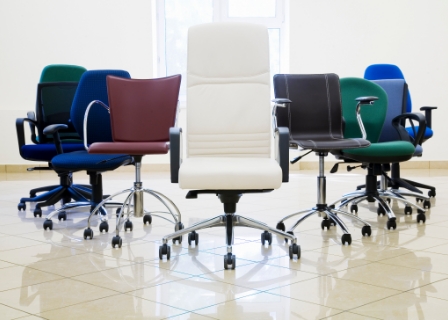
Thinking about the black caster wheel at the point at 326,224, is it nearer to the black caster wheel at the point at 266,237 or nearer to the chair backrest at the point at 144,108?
the black caster wheel at the point at 266,237

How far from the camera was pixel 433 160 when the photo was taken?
7832 millimetres

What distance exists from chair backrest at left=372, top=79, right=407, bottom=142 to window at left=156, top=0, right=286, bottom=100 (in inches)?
136

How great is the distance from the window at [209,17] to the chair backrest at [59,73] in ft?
8.76

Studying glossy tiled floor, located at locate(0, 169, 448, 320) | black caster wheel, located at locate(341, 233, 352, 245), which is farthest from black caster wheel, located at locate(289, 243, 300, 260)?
black caster wheel, located at locate(341, 233, 352, 245)

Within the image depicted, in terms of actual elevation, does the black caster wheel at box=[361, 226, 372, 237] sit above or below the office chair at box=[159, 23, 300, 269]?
below

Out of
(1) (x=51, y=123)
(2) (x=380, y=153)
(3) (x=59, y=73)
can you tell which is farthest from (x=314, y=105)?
(3) (x=59, y=73)

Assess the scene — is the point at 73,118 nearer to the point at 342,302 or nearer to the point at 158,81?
the point at 158,81

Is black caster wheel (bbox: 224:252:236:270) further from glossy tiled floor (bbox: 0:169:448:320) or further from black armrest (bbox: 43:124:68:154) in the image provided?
black armrest (bbox: 43:124:68:154)

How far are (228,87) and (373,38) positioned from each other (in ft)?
16.1

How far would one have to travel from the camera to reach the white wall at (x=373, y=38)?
764 centimetres

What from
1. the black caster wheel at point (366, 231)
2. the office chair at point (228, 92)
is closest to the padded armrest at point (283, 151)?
the office chair at point (228, 92)

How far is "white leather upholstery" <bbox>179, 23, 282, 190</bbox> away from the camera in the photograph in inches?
128

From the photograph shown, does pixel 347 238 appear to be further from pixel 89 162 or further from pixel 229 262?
pixel 89 162

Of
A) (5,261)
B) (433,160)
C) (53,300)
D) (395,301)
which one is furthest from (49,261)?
(433,160)
